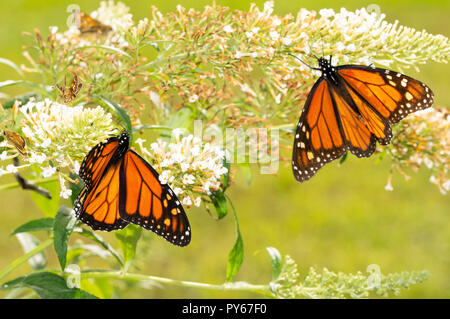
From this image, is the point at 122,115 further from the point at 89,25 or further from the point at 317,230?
the point at 317,230

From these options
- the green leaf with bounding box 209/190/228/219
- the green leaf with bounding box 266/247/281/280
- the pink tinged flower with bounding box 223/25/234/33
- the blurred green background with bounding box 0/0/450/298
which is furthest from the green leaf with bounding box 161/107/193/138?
the blurred green background with bounding box 0/0/450/298

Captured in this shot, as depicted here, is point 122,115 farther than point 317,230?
No

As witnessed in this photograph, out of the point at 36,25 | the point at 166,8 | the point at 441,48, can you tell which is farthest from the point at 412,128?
the point at 36,25

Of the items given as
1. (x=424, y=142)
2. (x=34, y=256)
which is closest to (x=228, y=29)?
(x=424, y=142)

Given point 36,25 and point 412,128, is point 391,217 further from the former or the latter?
point 36,25

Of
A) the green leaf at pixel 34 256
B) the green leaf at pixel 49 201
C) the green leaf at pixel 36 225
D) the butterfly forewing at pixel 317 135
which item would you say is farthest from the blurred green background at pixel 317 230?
the butterfly forewing at pixel 317 135
